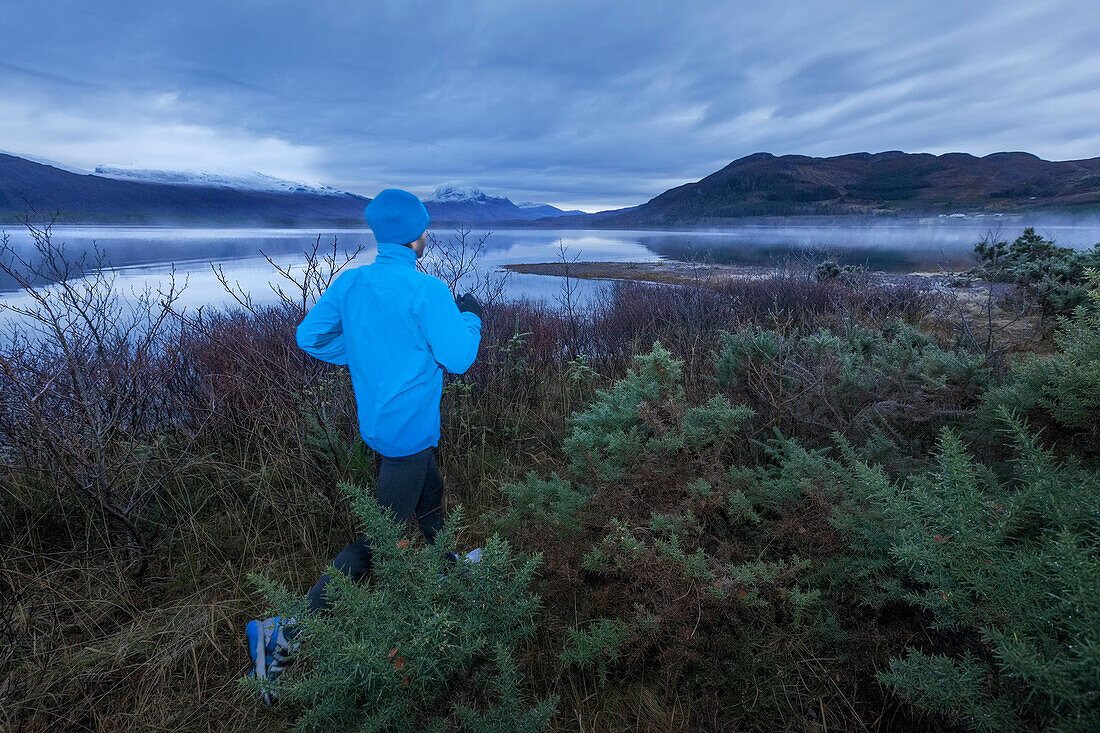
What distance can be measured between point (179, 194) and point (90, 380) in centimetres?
24699

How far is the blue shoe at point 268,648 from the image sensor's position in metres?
2.11

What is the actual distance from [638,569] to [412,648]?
901 millimetres

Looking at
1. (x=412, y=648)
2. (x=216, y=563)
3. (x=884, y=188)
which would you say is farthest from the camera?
(x=884, y=188)

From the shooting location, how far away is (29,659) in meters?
2.26

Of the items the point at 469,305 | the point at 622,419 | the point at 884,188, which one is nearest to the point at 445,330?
the point at 469,305

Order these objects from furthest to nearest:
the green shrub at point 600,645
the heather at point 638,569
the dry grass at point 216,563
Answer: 1. the dry grass at point 216,563
2. the green shrub at point 600,645
3. the heather at point 638,569

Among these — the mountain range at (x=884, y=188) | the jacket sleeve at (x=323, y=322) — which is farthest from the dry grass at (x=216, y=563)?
the mountain range at (x=884, y=188)

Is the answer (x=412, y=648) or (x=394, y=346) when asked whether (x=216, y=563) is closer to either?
(x=394, y=346)

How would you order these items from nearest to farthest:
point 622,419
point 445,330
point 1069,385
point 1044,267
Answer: point 1069,385 < point 445,330 < point 622,419 < point 1044,267

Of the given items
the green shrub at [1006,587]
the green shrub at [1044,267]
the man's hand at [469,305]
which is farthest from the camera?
the green shrub at [1044,267]

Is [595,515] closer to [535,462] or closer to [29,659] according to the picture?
[535,462]

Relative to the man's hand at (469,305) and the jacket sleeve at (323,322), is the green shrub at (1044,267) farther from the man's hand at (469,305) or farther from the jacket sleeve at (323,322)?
the jacket sleeve at (323,322)

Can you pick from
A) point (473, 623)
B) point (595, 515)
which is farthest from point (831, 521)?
point (473, 623)

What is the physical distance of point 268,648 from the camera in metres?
2.26
